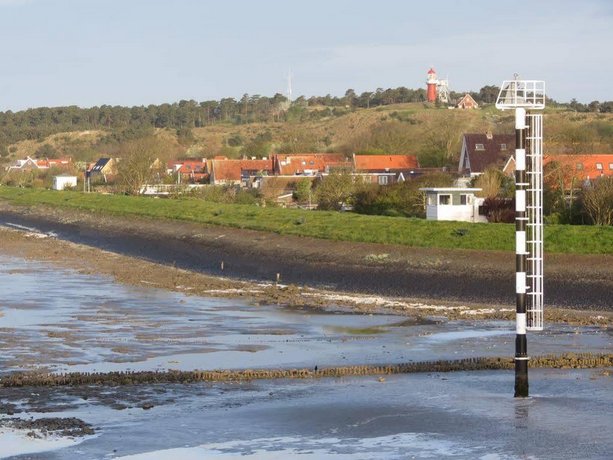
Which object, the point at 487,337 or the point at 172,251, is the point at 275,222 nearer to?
the point at 172,251

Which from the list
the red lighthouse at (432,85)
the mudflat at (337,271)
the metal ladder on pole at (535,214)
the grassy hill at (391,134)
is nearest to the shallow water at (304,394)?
the metal ladder on pole at (535,214)

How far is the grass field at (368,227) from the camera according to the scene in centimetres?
4253

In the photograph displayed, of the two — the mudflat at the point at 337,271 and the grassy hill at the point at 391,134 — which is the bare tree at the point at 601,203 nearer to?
the mudflat at the point at 337,271

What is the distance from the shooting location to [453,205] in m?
53.7

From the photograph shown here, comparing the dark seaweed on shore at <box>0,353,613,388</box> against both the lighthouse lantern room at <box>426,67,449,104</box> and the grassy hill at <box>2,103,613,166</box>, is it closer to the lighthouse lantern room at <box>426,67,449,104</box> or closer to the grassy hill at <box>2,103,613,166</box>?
the grassy hill at <box>2,103,613,166</box>

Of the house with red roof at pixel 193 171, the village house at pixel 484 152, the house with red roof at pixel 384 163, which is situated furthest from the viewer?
the house with red roof at pixel 193 171

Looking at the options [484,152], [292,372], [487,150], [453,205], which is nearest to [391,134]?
[487,150]

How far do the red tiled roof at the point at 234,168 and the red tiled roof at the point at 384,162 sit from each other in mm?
9501

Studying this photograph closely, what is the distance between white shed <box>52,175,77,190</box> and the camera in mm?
120056

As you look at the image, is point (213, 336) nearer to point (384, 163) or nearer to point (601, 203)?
point (601, 203)

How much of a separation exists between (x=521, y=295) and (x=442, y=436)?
10.9ft

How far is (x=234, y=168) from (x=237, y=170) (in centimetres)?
46

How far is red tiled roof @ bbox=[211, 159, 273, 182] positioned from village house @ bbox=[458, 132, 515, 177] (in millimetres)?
26521

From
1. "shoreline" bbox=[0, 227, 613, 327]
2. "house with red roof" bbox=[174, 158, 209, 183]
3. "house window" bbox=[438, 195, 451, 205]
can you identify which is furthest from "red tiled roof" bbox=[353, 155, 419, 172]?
"shoreline" bbox=[0, 227, 613, 327]
